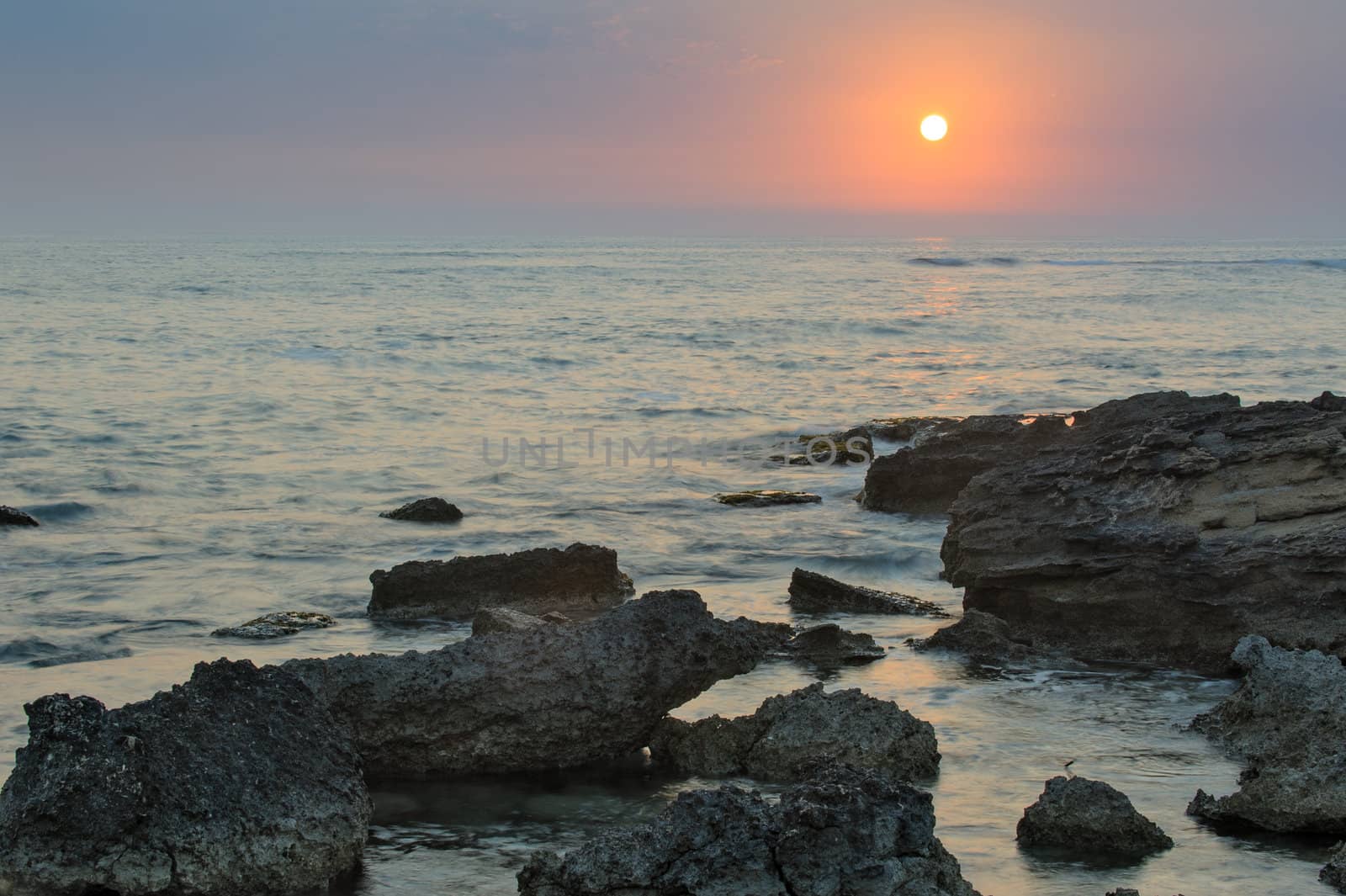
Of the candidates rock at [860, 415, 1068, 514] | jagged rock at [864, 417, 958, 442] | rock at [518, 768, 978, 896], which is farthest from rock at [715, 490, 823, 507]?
rock at [518, 768, 978, 896]

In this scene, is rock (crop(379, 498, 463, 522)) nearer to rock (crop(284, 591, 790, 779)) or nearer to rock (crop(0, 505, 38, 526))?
rock (crop(0, 505, 38, 526))

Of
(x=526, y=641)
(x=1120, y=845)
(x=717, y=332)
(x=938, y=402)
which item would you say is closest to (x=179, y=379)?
(x=938, y=402)

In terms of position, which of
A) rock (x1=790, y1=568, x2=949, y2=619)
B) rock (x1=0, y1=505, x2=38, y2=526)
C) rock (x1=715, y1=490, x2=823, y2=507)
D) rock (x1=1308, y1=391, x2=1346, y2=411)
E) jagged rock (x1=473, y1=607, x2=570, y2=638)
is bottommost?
rock (x1=0, y1=505, x2=38, y2=526)

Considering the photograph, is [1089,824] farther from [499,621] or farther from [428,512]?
[428,512]

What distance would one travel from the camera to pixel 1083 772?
621 centimetres

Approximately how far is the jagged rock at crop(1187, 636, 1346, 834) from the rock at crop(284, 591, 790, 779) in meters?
2.36

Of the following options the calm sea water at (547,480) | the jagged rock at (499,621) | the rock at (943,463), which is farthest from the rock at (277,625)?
the rock at (943,463)

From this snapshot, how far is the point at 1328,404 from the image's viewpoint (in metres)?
9.81

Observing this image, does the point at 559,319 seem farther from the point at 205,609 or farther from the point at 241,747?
the point at 241,747

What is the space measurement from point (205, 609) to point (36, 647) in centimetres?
129

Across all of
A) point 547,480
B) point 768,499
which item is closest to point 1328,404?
point 768,499

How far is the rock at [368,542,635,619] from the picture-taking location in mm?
9367

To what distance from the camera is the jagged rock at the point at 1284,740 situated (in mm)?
5434

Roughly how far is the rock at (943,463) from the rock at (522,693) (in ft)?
23.1
